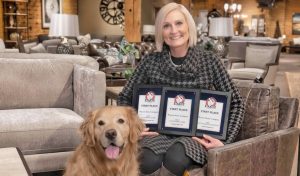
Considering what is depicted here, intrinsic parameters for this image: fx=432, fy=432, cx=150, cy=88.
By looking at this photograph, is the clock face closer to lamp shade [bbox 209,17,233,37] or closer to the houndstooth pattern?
lamp shade [bbox 209,17,233,37]

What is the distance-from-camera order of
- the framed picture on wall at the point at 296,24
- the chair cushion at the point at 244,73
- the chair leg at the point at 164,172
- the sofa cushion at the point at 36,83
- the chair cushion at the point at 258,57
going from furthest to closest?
the framed picture on wall at the point at 296,24
the chair cushion at the point at 258,57
the chair cushion at the point at 244,73
the sofa cushion at the point at 36,83
the chair leg at the point at 164,172

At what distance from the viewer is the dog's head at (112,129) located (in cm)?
202

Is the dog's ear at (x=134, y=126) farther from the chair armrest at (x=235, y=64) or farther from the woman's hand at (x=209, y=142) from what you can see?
the chair armrest at (x=235, y=64)

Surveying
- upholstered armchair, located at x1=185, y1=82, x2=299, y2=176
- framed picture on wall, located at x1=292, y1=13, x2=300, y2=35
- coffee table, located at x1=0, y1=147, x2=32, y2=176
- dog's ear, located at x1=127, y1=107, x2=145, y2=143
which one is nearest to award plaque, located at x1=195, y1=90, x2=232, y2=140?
upholstered armchair, located at x1=185, y1=82, x2=299, y2=176

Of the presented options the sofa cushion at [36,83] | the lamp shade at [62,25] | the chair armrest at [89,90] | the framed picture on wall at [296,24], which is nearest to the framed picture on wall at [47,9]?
the lamp shade at [62,25]

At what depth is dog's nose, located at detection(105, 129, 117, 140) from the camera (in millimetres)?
1992

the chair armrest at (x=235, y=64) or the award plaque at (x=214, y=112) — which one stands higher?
the award plaque at (x=214, y=112)

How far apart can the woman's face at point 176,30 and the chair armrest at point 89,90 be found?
0.93 metres

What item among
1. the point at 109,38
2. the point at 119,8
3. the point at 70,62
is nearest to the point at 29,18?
the point at 109,38

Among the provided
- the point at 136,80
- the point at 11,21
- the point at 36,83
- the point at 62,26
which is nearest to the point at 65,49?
the point at 62,26

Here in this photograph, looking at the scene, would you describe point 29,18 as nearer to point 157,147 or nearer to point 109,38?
point 109,38

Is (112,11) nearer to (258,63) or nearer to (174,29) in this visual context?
(258,63)

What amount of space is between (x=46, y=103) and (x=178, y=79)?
5.03ft

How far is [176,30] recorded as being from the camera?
7.84 ft
